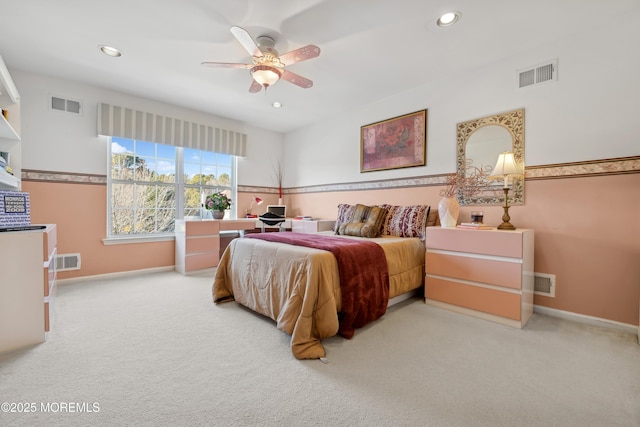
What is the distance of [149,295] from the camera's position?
298cm

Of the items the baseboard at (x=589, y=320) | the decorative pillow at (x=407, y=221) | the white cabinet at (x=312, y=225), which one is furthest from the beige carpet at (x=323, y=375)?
the white cabinet at (x=312, y=225)

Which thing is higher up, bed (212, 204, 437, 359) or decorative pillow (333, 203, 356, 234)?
decorative pillow (333, 203, 356, 234)

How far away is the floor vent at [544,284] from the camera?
2.53m

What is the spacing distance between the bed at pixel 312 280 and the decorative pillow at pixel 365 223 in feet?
0.10

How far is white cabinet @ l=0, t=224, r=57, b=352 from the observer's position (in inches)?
69.9

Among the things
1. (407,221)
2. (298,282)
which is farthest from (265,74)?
(407,221)

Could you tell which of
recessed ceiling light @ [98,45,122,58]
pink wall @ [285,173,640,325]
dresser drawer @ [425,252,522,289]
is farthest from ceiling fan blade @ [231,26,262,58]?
pink wall @ [285,173,640,325]

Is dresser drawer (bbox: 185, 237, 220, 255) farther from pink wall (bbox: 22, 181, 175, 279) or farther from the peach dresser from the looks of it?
the peach dresser

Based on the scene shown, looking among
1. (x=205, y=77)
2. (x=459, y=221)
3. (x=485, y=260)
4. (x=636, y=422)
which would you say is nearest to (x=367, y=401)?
(x=636, y=422)

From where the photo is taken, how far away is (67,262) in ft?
11.0

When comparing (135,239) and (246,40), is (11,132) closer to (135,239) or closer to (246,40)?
(135,239)

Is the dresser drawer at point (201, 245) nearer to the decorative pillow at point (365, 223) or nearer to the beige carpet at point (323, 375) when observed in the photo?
the beige carpet at point (323, 375)

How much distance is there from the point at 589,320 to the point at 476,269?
1.03 metres

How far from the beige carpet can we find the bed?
145 mm
